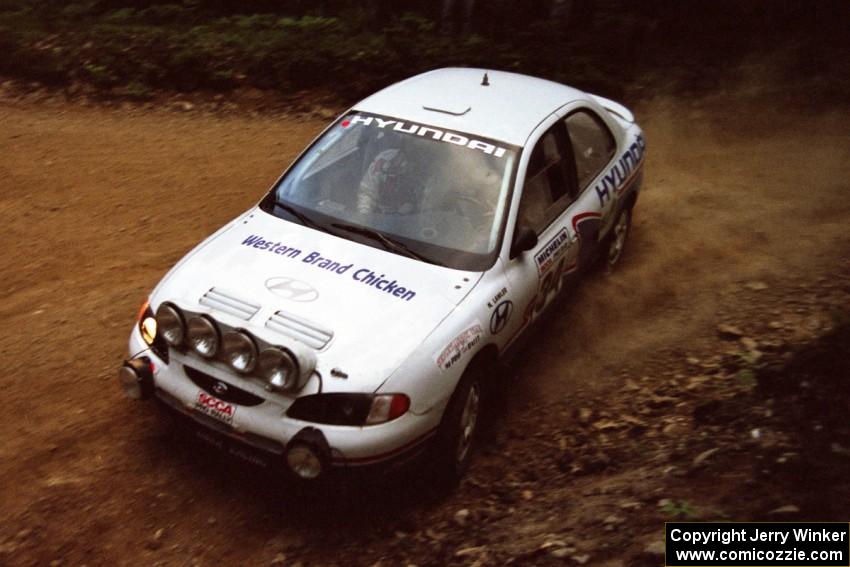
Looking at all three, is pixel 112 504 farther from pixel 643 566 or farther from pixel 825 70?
pixel 825 70

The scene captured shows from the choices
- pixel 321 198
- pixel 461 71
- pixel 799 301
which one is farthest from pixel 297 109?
pixel 799 301

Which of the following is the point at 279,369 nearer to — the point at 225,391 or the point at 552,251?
the point at 225,391

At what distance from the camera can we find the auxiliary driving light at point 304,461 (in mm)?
4078

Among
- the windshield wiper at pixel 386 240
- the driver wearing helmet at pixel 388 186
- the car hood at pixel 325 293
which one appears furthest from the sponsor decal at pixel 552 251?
the driver wearing helmet at pixel 388 186

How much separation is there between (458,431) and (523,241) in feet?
3.87

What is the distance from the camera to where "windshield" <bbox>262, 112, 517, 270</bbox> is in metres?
5.03

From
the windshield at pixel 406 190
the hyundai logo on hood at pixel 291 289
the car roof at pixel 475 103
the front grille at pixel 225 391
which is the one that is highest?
the car roof at pixel 475 103

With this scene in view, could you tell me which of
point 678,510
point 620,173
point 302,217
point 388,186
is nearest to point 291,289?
point 302,217

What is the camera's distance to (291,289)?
4605 millimetres

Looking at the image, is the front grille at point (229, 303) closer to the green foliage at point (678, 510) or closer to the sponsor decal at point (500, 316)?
the sponsor decal at point (500, 316)

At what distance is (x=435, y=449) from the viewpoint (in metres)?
4.58

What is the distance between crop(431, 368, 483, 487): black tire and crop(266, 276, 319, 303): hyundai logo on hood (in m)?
0.91

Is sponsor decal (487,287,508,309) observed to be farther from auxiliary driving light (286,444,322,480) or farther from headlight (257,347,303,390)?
auxiliary driving light (286,444,322,480)

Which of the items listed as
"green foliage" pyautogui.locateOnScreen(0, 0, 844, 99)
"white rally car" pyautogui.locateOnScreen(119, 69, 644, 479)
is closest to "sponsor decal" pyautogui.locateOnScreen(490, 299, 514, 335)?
"white rally car" pyautogui.locateOnScreen(119, 69, 644, 479)
